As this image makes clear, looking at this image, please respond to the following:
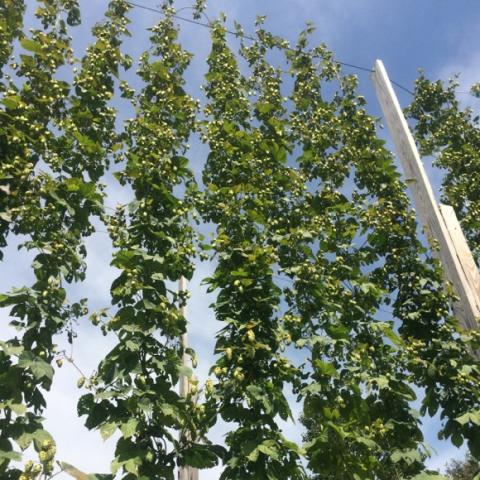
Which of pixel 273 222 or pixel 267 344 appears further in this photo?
pixel 273 222

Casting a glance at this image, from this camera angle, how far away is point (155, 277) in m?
4.86

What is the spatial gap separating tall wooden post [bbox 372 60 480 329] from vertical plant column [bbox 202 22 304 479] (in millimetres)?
1520

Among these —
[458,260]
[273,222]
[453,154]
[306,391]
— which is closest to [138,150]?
[273,222]

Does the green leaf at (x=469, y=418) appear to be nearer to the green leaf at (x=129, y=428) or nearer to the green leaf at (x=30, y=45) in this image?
the green leaf at (x=129, y=428)

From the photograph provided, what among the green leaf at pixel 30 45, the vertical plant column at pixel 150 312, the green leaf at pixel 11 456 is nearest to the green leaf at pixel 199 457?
the vertical plant column at pixel 150 312

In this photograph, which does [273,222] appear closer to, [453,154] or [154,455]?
[154,455]

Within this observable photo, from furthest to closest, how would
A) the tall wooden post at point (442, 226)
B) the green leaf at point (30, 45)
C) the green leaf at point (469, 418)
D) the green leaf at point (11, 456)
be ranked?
1. the green leaf at point (30, 45)
2. the green leaf at point (469, 418)
3. the tall wooden post at point (442, 226)
4. the green leaf at point (11, 456)

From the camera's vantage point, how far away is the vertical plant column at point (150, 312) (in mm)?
4203

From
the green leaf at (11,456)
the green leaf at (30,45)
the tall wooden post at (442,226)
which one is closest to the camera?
the green leaf at (11,456)

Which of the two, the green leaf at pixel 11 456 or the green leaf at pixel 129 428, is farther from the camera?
the green leaf at pixel 129 428

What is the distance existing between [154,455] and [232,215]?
263cm

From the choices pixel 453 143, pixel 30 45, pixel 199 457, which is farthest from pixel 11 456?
pixel 453 143

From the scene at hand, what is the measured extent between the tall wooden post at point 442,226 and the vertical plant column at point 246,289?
4.99ft

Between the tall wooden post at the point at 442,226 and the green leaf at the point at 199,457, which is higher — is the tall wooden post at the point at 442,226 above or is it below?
above
